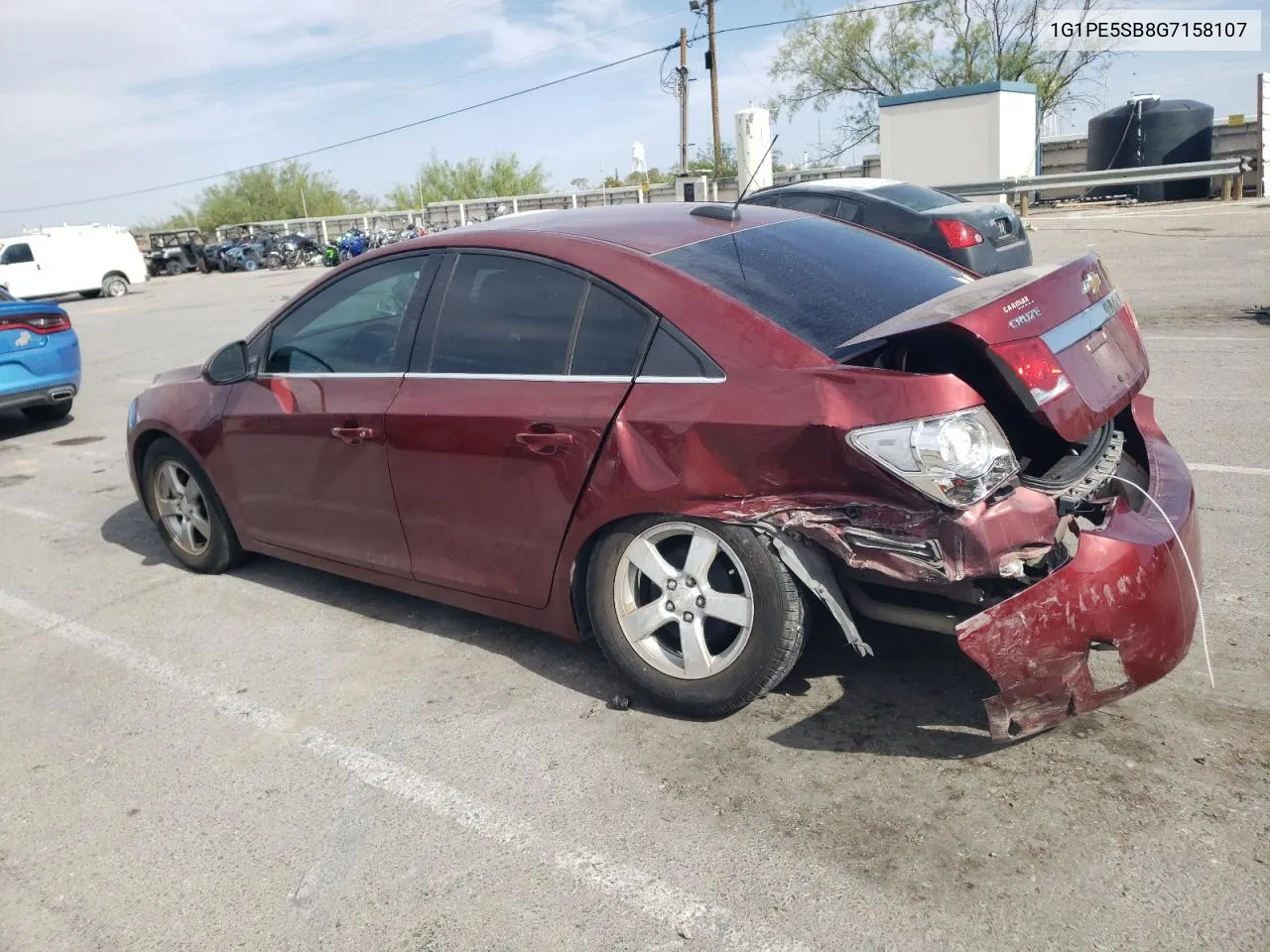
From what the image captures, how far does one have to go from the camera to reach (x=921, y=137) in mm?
23812

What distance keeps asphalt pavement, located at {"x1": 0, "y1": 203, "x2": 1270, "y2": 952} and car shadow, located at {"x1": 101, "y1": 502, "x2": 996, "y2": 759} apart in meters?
0.01

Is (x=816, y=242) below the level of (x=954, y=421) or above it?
above

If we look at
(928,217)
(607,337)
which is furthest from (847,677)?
(928,217)

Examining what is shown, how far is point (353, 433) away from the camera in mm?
4059

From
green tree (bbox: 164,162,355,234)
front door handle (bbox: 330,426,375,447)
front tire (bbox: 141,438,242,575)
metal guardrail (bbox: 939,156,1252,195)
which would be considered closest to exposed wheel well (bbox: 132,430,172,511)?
front tire (bbox: 141,438,242,575)

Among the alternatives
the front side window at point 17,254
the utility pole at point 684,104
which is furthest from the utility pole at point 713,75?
the front side window at point 17,254

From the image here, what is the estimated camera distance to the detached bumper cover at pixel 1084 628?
266 centimetres

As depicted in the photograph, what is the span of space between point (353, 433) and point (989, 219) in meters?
8.29

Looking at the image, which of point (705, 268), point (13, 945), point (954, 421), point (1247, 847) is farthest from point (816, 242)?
point (13, 945)

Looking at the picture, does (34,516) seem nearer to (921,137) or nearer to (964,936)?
(964,936)

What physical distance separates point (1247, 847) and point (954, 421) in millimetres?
1241

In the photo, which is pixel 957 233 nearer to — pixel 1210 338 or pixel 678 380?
pixel 1210 338

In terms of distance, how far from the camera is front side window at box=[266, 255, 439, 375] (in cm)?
405

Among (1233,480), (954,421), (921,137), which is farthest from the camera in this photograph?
(921,137)
